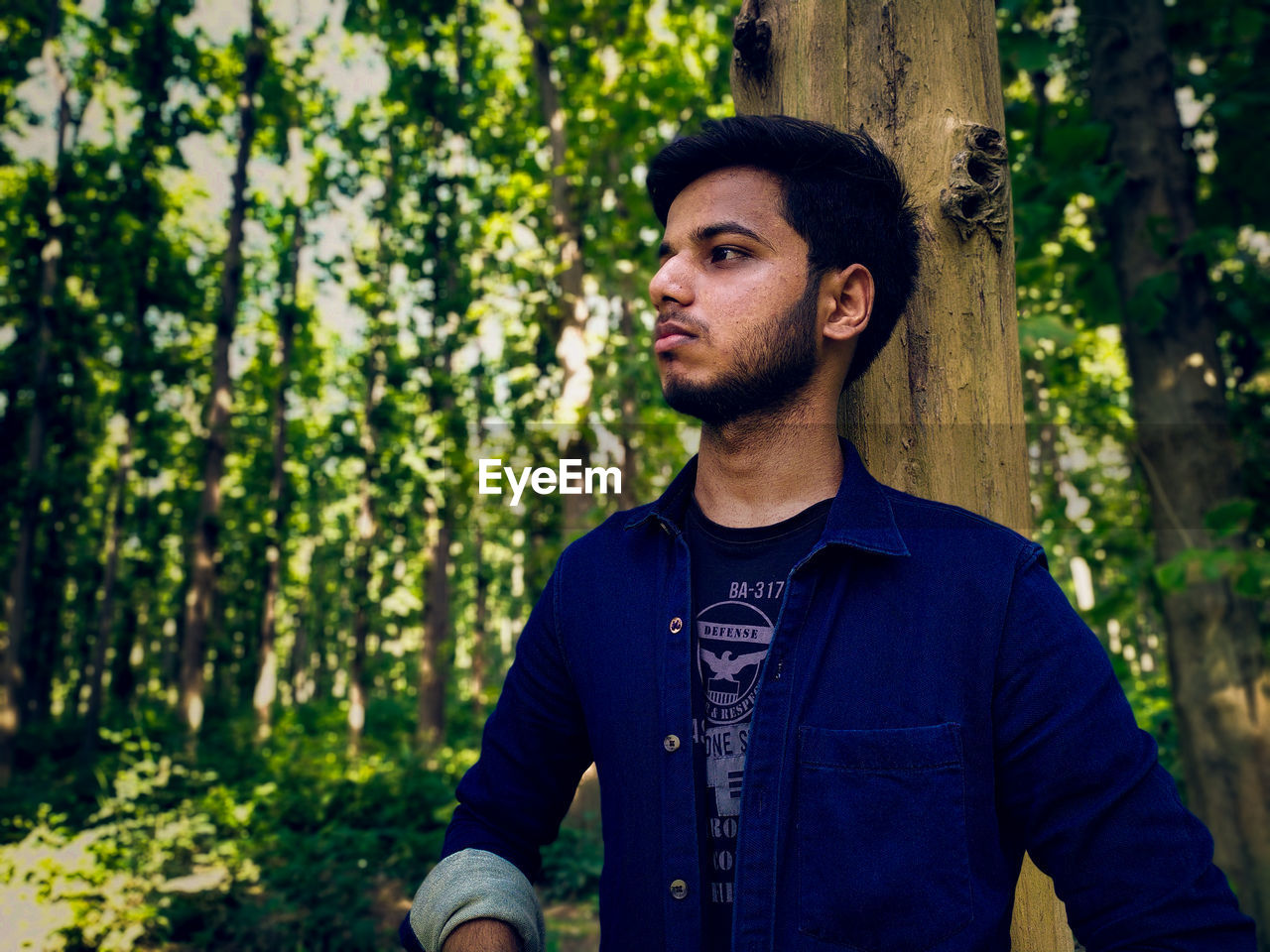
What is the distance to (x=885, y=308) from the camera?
180 centimetres

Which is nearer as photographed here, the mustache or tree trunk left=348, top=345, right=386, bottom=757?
the mustache

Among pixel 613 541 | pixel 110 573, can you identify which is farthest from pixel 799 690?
pixel 110 573

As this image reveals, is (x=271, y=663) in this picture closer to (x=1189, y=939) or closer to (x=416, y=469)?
(x=416, y=469)

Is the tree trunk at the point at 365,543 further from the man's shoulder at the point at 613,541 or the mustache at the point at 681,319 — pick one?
the mustache at the point at 681,319

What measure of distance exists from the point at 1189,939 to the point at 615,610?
108 centimetres

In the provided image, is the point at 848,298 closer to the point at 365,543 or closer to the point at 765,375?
the point at 765,375

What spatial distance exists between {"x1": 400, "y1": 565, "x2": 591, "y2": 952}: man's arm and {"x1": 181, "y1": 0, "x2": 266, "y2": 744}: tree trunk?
1337cm

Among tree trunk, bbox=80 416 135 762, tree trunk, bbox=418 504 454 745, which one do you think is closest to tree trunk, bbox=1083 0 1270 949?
tree trunk, bbox=418 504 454 745

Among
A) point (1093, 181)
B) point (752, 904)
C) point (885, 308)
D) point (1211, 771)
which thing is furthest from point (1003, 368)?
point (1211, 771)

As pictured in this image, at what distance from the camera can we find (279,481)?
1809cm

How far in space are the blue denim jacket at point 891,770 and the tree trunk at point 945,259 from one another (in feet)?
0.68

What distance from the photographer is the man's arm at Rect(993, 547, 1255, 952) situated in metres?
1.14

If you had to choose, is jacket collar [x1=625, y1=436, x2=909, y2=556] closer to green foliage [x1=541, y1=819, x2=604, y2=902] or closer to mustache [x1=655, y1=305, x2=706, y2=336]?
mustache [x1=655, y1=305, x2=706, y2=336]

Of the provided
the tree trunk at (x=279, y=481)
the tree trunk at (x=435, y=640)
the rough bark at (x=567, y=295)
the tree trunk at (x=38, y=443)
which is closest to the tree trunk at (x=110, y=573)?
the tree trunk at (x=38, y=443)
